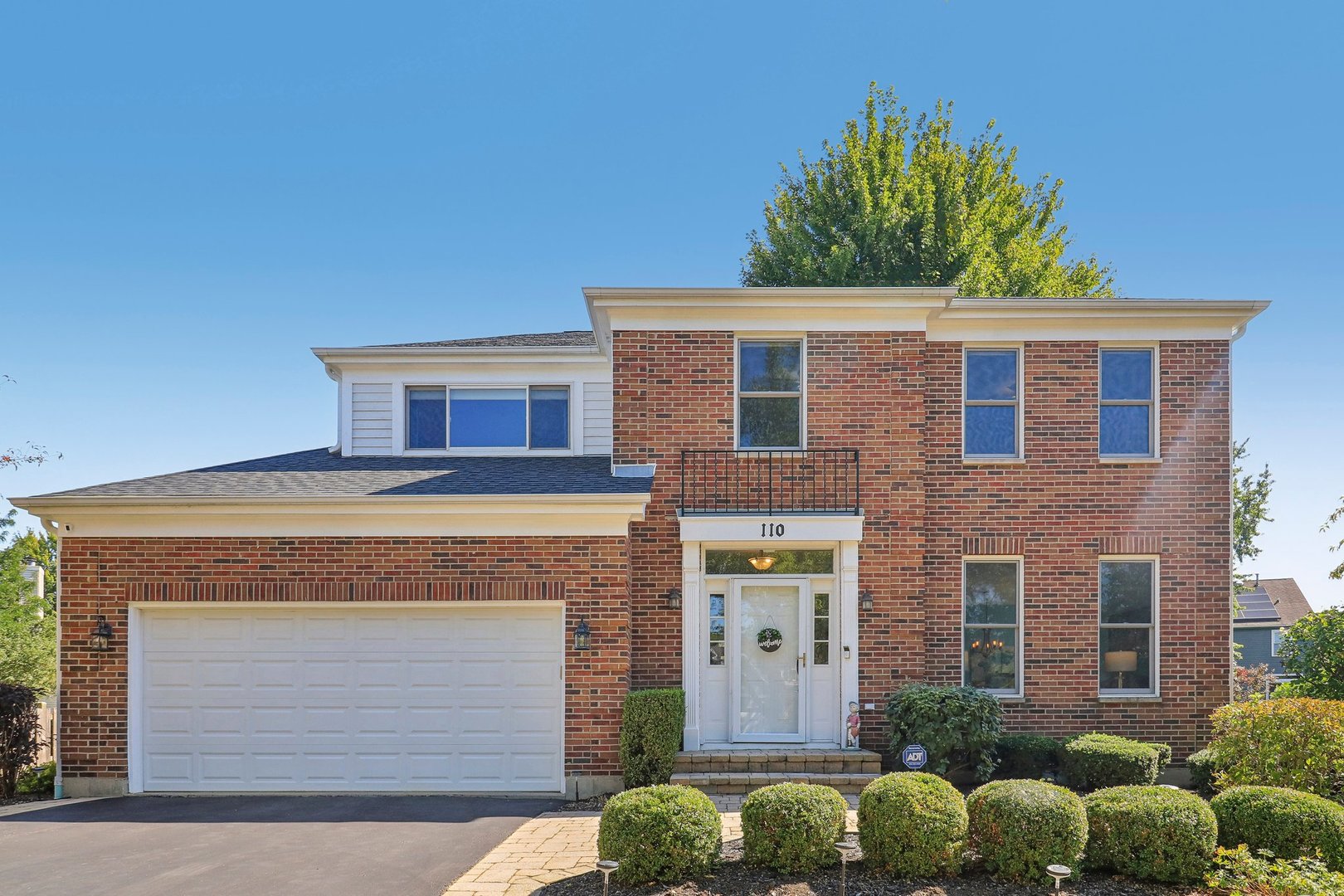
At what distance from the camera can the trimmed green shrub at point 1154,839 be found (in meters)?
6.73

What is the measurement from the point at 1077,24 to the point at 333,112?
12.0 m

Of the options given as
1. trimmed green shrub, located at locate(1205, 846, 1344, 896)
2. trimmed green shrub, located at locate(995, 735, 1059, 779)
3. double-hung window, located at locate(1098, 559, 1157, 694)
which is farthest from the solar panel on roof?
trimmed green shrub, located at locate(1205, 846, 1344, 896)

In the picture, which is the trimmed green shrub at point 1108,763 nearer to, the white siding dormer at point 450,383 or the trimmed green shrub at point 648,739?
the trimmed green shrub at point 648,739

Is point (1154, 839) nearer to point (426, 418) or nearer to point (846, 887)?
point (846, 887)

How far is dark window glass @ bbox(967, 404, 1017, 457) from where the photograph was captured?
12.2 m

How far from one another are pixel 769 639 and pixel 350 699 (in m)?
5.30

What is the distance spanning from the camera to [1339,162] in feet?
46.7

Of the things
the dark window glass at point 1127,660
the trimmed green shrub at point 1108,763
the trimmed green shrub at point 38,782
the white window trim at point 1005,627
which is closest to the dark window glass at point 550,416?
the white window trim at point 1005,627

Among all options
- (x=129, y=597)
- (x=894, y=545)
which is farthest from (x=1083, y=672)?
(x=129, y=597)

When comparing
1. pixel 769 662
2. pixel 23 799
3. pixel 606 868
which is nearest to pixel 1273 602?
pixel 769 662

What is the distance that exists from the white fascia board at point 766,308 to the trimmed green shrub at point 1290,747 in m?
5.86

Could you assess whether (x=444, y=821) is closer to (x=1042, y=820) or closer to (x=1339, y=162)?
(x=1042, y=820)

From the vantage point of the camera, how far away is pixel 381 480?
38.3 ft

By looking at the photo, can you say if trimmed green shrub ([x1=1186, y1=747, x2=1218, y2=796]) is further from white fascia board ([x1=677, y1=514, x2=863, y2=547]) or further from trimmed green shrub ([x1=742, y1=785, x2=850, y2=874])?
trimmed green shrub ([x1=742, y1=785, x2=850, y2=874])
